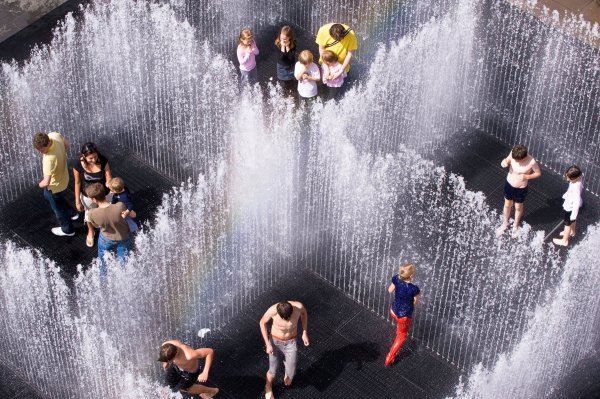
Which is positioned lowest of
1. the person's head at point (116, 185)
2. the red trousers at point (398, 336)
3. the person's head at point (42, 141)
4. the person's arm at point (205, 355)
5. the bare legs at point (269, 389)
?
the bare legs at point (269, 389)

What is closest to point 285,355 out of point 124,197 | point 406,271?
point 406,271

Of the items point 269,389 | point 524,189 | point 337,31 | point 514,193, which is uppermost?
point 337,31

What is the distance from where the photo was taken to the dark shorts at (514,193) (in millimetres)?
15164

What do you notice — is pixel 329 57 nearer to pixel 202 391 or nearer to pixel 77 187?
pixel 77 187

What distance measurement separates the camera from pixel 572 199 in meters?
14.9

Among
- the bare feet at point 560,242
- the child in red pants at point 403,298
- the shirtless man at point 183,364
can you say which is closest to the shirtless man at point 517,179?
the bare feet at point 560,242

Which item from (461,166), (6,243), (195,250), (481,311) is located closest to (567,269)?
(481,311)

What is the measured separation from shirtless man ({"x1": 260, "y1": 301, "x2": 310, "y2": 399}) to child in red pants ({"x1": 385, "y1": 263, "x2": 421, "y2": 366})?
1.09 metres

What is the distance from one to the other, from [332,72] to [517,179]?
11.0 feet

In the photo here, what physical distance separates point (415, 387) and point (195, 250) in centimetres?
340

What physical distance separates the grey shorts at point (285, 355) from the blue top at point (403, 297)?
1289 mm

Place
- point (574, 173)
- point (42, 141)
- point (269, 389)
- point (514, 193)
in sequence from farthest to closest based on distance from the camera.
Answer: point (514, 193) < point (574, 173) < point (42, 141) < point (269, 389)

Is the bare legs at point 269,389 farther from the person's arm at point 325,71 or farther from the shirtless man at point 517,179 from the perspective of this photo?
the person's arm at point 325,71

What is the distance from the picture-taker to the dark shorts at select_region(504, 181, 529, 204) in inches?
597
